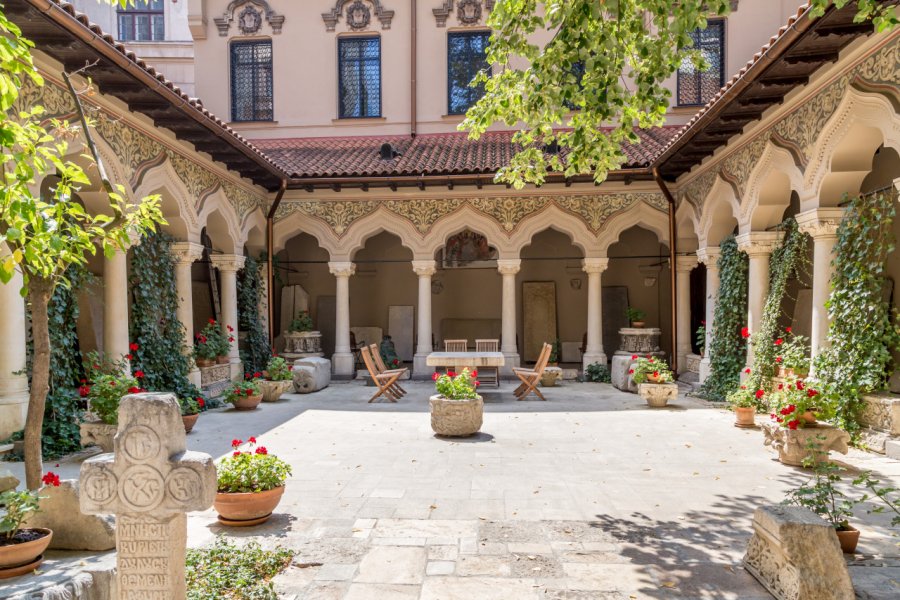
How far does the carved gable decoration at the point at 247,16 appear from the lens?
15.3 metres

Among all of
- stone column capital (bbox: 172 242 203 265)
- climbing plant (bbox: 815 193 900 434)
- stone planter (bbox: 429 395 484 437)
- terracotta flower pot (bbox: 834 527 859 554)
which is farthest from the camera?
stone column capital (bbox: 172 242 203 265)

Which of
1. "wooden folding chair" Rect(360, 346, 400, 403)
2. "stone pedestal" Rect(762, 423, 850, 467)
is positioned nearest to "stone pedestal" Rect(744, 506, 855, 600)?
"stone pedestal" Rect(762, 423, 850, 467)

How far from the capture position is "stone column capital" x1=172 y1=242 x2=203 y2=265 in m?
9.70

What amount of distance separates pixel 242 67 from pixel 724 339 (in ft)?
43.6

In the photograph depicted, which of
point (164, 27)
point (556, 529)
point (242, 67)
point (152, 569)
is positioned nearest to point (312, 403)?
point (556, 529)

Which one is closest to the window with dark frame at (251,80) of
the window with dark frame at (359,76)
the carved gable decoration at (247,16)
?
the carved gable decoration at (247,16)

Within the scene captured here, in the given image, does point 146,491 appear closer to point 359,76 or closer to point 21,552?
point 21,552

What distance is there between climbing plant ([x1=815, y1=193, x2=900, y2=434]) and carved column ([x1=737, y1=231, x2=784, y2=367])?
85.1 inches

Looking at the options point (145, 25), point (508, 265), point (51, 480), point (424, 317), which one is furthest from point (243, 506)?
point (145, 25)

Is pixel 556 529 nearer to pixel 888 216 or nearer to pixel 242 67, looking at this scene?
pixel 888 216

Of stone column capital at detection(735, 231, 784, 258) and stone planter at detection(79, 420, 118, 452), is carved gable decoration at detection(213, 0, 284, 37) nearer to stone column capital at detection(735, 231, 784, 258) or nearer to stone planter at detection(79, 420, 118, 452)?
stone planter at detection(79, 420, 118, 452)

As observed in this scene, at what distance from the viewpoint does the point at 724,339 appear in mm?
10016

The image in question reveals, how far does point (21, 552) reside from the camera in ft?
9.64

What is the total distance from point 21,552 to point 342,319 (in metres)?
10.4
